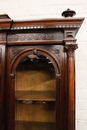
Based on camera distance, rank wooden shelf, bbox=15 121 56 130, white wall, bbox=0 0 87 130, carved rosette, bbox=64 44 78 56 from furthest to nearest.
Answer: white wall, bbox=0 0 87 130 → wooden shelf, bbox=15 121 56 130 → carved rosette, bbox=64 44 78 56

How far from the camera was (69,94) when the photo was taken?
0.84 meters

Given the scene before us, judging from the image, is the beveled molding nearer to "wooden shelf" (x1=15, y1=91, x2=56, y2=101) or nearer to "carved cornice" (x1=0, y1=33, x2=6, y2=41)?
"carved cornice" (x1=0, y1=33, x2=6, y2=41)

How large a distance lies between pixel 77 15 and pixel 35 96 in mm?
784

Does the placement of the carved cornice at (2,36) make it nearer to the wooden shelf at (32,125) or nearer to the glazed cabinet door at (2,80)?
the glazed cabinet door at (2,80)

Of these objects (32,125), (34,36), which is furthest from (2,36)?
(32,125)

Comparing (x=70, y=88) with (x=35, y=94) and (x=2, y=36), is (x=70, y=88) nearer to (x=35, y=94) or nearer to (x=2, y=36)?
(x=35, y=94)

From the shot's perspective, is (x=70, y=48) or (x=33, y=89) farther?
(x=33, y=89)

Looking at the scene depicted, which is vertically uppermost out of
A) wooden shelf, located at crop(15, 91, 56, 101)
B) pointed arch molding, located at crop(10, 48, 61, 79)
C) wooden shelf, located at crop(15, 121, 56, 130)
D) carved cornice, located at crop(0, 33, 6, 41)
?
carved cornice, located at crop(0, 33, 6, 41)

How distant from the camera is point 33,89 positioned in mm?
970

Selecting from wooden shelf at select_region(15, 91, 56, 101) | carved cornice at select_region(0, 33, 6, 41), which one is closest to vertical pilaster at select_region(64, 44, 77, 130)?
wooden shelf at select_region(15, 91, 56, 101)

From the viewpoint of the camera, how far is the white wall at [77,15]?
1.25 meters

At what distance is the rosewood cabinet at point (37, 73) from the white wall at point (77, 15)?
412mm

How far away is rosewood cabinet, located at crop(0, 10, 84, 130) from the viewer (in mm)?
850

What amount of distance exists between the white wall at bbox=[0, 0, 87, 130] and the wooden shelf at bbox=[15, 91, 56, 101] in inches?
16.1
